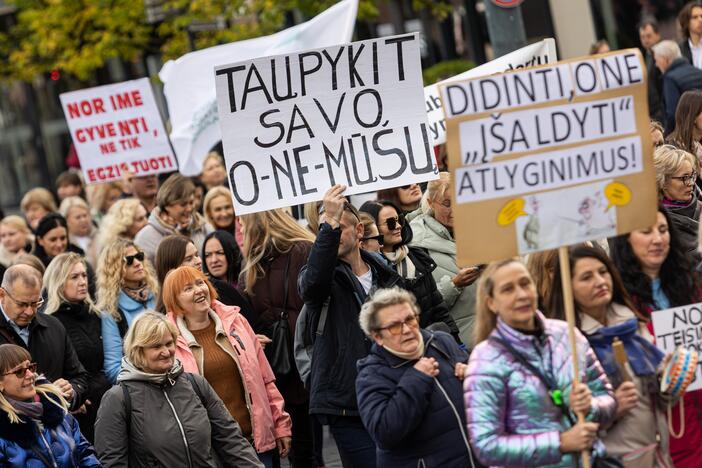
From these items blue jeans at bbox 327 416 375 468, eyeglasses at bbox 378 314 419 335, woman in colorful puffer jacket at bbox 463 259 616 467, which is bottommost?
blue jeans at bbox 327 416 375 468

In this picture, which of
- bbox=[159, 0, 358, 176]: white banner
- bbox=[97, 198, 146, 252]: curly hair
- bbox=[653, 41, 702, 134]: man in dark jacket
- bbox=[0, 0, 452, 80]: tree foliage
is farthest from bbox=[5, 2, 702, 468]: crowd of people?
bbox=[0, 0, 452, 80]: tree foliage

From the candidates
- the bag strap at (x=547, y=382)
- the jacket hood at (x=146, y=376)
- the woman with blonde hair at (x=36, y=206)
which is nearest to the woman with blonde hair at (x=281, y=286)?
the jacket hood at (x=146, y=376)

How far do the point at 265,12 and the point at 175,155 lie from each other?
4979 millimetres

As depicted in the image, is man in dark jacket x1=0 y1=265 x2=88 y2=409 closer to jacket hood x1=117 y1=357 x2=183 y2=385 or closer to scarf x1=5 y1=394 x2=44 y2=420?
jacket hood x1=117 y1=357 x2=183 y2=385

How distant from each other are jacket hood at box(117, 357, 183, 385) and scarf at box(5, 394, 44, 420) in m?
0.58

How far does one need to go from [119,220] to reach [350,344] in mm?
4493

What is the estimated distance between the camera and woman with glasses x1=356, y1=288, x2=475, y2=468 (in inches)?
268

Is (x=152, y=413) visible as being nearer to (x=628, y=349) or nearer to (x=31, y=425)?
(x=31, y=425)

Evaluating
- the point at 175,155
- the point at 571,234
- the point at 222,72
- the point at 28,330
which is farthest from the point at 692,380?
the point at 175,155

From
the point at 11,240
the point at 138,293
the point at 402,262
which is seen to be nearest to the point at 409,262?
the point at 402,262

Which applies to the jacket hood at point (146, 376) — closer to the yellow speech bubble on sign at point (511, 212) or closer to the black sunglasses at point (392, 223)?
the black sunglasses at point (392, 223)

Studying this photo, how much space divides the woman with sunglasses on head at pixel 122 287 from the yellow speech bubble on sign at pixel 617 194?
13.8ft

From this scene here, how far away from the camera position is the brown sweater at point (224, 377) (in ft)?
28.8

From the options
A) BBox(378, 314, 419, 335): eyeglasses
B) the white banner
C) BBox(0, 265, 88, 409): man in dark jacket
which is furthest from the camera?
the white banner
